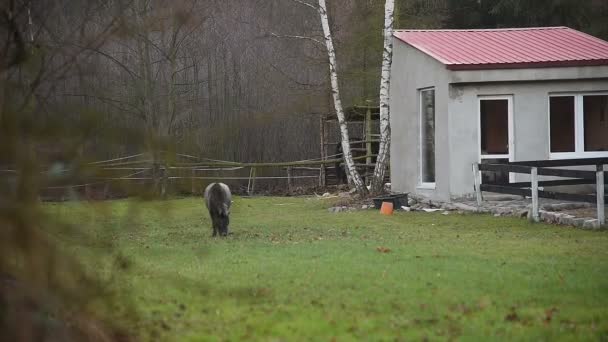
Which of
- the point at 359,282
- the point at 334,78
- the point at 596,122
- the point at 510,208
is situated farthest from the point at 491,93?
the point at 359,282

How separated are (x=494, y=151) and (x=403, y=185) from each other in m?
3.64

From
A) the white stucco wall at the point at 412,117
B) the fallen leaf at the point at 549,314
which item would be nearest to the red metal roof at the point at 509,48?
the white stucco wall at the point at 412,117

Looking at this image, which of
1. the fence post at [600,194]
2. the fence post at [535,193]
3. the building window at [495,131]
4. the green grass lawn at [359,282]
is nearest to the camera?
the green grass lawn at [359,282]

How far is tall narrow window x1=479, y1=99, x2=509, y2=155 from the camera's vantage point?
21.3 m

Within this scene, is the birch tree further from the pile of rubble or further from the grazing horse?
the grazing horse

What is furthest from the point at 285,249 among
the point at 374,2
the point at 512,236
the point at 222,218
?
the point at 374,2

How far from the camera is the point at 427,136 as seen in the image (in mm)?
22844

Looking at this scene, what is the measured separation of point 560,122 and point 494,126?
5.48ft

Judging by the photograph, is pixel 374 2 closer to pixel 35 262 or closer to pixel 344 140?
pixel 344 140

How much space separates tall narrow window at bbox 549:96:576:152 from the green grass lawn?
573 cm

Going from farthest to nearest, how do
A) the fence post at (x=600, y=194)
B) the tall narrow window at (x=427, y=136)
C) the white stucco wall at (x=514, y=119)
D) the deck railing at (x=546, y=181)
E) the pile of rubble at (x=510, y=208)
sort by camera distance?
the tall narrow window at (x=427, y=136), the white stucco wall at (x=514, y=119), the pile of rubble at (x=510, y=208), the deck railing at (x=546, y=181), the fence post at (x=600, y=194)

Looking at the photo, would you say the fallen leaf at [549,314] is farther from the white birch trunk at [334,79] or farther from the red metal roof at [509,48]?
the white birch trunk at [334,79]

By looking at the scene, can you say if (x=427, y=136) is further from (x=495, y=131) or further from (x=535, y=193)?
(x=535, y=193)

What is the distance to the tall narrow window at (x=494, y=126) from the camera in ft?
70.0
